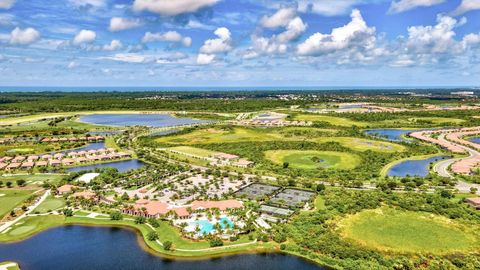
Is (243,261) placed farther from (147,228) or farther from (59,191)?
(59,191)

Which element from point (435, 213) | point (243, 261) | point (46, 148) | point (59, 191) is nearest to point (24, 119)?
point (46, 148)

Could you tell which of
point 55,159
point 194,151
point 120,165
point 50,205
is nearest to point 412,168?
point 194,151

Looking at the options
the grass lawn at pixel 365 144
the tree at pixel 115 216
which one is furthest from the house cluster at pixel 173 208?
the grass lawn at pixel 365 144

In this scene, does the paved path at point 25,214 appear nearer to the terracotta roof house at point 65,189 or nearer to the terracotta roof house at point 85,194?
the terracotta roof house at point 65,189

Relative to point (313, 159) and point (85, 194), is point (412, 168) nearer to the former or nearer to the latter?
point (313, 159)

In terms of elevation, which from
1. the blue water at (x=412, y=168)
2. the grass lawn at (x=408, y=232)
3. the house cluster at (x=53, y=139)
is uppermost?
the house cluster at (x=53, y=139)

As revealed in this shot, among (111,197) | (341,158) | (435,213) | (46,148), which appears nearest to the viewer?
(435,213)
